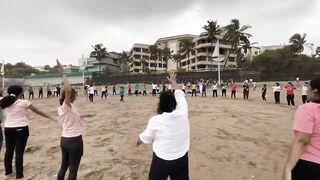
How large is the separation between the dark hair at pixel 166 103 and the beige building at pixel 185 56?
72994mm

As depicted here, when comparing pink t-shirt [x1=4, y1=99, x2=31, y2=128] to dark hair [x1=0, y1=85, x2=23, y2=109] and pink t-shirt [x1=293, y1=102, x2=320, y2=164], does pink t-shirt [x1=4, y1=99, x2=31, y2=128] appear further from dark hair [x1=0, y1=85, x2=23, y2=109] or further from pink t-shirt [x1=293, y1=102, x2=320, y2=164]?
pink t-shirt [x1=293, y1=102, x2=320, y2=164]

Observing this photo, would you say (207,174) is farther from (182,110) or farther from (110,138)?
(110,138)

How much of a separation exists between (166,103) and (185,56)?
308 ft

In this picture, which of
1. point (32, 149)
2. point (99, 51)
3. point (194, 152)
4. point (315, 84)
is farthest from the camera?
point (99, 51)

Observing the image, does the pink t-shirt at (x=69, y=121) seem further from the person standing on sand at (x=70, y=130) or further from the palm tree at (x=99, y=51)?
the palm tree at (x=99, y=51)

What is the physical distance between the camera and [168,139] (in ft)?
12.5

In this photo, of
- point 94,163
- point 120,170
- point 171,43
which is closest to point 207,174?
point 120,170

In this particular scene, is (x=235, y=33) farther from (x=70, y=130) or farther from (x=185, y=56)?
(x=70, y=130)

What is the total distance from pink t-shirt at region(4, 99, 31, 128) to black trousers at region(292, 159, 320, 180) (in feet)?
15.3

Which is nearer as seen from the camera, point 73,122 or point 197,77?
point 73,122

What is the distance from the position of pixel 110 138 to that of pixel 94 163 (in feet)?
9.69

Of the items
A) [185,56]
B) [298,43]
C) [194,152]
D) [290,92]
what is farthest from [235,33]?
[194,152]

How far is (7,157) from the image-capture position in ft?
21.7

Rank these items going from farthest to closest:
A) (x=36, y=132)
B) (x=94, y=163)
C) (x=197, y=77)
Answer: (x=197, y=77)
(x=36, y=132)
(x=94, y=163)
